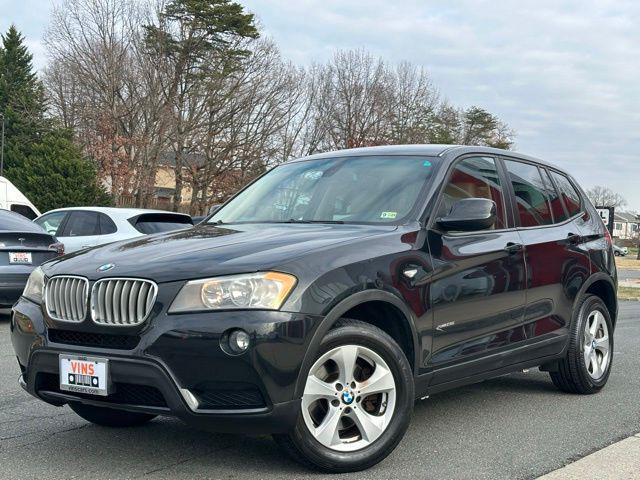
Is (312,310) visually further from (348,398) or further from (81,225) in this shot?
(81,225)

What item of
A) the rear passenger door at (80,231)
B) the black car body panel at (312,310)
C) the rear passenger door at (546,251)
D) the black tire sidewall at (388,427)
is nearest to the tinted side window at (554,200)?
the rear passenger door at (546,251)

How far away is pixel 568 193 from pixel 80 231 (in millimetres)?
8251

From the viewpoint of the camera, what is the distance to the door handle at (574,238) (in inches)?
235

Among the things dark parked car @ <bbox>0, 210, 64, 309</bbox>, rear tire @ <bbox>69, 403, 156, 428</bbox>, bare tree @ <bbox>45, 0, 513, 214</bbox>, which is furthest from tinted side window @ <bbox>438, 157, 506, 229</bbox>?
bare tree @ <bbox>45, 0, 513, 214</bbox>

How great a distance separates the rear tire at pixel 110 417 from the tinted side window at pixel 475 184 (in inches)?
86.0

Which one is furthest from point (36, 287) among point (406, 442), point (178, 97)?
point (178, 97)

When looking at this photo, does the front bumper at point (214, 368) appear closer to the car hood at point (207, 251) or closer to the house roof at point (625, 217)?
the car hood at point (207, 251)

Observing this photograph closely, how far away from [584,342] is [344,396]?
9.09 ft

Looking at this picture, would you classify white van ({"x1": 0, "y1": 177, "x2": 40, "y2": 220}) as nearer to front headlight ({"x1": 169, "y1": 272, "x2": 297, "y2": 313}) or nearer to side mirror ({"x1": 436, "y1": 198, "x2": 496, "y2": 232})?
side mirror ({"x1": 436, "y1": 198, "x2": 496, "y2": 232})

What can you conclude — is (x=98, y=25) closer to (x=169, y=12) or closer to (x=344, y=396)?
(x=169, y=12)

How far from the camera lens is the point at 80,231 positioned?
12.5 meters

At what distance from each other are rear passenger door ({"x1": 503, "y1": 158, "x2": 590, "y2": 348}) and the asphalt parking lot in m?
0.56

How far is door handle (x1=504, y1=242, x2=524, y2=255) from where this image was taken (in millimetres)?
5181

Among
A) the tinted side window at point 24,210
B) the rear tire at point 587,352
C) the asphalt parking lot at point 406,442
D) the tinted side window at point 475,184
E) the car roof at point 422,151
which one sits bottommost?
the asphalt parking lot at point 406,442
